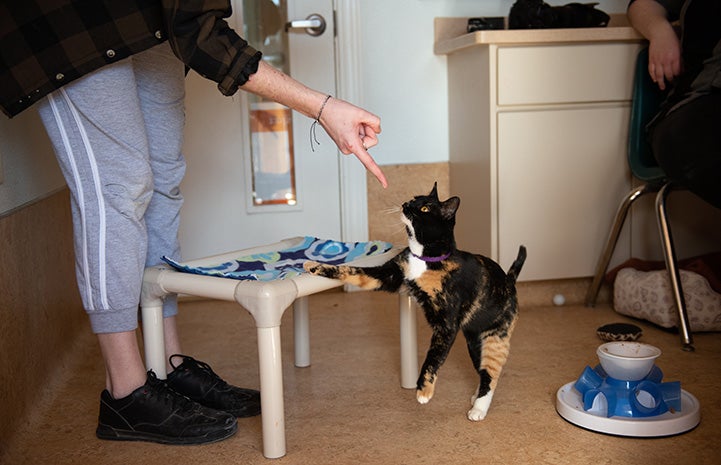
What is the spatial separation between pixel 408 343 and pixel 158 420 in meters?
0.52

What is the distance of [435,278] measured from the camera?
4.44 feet

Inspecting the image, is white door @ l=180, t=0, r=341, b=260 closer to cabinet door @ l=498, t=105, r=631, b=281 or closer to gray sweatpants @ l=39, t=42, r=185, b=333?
cabinet door @ l=498, t=105, r=631, b=281

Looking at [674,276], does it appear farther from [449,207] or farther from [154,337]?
[154,337]

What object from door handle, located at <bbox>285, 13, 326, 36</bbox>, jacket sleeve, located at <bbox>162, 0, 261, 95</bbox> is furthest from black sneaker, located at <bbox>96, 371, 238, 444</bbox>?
door handle, located at <bbox>285, 13, 326, 36</bbox>

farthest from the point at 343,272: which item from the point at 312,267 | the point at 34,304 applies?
the point at 34,304

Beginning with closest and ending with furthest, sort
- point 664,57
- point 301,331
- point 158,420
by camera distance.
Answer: point 158,420, point 301,331, point 664,57

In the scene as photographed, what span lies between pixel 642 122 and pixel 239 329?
123 centimetres

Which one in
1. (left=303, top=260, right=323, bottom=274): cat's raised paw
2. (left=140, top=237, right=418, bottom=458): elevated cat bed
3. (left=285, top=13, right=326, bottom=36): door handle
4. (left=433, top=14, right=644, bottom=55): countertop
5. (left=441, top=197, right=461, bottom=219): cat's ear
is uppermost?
(left=285, top=13, right=326, bottom=36): door handle

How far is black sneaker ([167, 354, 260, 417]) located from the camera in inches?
58.8

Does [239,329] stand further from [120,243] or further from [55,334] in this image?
[120,243]

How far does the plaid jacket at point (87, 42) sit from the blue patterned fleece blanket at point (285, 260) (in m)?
0.35

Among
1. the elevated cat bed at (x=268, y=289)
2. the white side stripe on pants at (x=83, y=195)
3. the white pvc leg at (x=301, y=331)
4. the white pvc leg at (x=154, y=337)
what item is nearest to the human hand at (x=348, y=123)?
the elevated cat bed at (x=268, y=289)

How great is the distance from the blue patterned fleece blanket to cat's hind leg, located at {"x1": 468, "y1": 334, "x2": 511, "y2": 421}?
27cm

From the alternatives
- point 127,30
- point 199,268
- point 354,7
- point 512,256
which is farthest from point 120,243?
point 354,7
